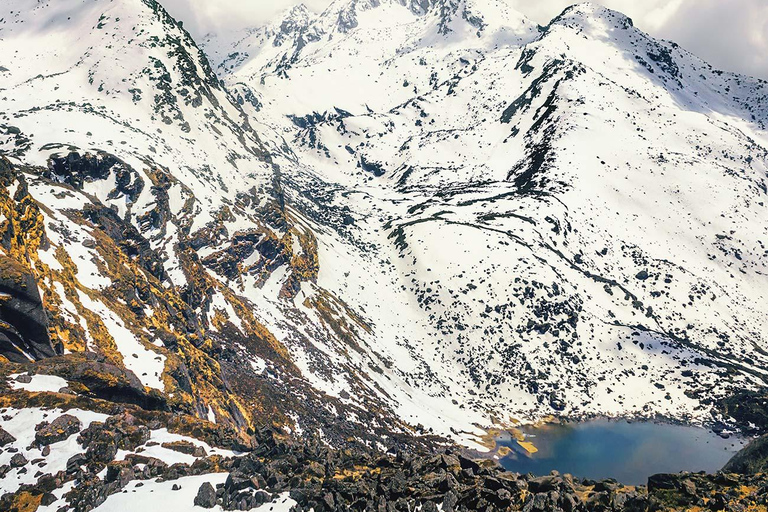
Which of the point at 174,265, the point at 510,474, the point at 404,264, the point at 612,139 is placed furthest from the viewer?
the point at 612,139

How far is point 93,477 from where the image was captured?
69.9 ft

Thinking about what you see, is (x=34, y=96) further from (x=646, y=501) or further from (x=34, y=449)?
(x=646, y=501)

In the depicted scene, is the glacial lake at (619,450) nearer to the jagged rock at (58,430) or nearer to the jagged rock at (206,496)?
the jagged rock at (206,496)

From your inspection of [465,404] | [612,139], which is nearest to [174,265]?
[465,404]

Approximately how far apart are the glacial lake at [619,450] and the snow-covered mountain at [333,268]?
5.62 metres

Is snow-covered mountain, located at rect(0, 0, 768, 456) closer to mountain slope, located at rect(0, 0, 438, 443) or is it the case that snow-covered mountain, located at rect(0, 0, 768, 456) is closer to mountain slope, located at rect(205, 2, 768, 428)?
mountain slope, located at rect(0, 0, 438, 443)

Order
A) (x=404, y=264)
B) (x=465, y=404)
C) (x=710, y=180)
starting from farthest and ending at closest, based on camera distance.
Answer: (x=710, y=180) < (x=404, y=264) < (x=465, y=404)

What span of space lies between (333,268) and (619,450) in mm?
74485

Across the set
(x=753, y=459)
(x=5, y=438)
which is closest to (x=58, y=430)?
(x=5, y=438)

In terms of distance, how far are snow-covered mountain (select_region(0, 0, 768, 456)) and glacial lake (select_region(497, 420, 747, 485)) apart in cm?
562

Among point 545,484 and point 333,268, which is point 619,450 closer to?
point 545,484

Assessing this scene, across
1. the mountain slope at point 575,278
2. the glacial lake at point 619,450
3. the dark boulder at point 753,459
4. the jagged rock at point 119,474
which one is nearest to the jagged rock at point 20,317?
the jagged rock at point 119,474

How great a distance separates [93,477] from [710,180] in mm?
212965

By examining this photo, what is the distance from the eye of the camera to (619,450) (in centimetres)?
A: 7994
